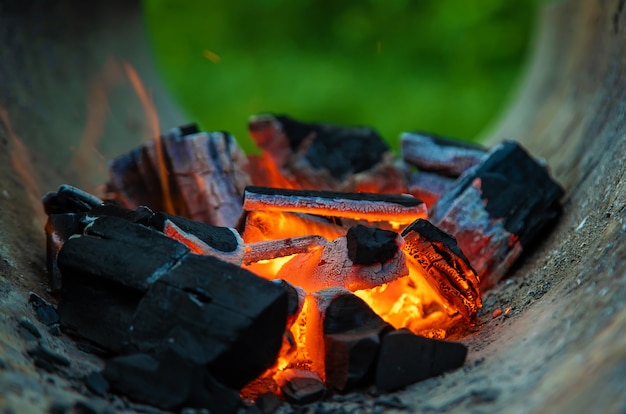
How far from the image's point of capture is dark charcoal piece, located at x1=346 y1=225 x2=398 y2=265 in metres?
1.57

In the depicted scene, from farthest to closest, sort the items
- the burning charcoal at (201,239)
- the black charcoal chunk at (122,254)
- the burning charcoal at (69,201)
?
the burning charcoal at (69,201) → the burning charcoal at (201,239) → the black charcoal chunk at (122,254)

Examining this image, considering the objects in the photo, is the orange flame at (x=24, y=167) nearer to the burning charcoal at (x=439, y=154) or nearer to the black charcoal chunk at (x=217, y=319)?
the black charcoal chunk at (x=217, y=319)

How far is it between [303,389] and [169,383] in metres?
0.28

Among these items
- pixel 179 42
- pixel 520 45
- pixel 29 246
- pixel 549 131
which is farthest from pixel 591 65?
pixel 179 42

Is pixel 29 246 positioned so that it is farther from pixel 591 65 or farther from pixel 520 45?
pixel 520 45

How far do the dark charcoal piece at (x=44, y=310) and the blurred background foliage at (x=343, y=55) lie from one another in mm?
4304

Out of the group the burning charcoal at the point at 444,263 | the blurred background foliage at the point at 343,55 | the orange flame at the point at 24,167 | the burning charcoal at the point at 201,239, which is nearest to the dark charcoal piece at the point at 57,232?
the burning charcoal at the point at 201,239

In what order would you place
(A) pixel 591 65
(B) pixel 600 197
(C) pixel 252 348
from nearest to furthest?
(C) pixel 252 348, (B) pixel 600 197, (A) pixel 591 65

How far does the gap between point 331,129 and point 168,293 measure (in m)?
1.49

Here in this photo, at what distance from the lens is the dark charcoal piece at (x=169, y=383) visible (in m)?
1.20

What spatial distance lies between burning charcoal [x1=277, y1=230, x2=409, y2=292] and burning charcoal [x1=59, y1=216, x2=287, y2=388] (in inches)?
11.9

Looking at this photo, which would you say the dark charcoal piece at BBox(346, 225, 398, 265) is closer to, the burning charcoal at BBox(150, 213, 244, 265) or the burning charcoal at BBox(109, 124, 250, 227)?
the burning charcoal at BBox(150, 213, 244, 265)

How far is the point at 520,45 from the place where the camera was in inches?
236

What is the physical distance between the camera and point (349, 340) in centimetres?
136
